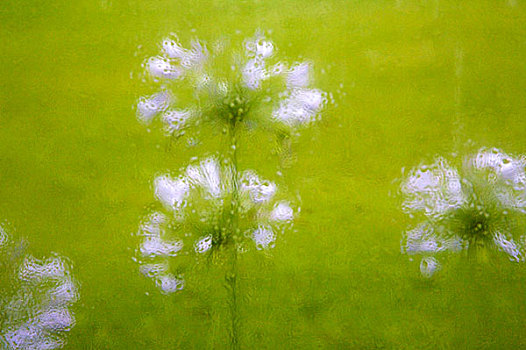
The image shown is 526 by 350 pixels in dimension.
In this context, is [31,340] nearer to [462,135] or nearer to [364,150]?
[364,150]

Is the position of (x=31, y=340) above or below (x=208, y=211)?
below

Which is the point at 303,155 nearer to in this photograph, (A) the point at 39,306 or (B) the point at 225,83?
(B) the point at 225,83

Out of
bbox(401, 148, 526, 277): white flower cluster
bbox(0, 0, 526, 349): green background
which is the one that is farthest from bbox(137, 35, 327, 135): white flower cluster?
bbox(401, 148, 526, 277): white flower cluster

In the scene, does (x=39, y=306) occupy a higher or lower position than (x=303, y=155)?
lower

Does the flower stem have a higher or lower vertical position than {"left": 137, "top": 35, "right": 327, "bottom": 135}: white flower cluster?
lower

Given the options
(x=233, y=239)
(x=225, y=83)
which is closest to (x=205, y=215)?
(x=233, y=239)

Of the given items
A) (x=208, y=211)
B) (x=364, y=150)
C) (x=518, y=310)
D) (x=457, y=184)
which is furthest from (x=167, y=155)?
(x=518, y=310)

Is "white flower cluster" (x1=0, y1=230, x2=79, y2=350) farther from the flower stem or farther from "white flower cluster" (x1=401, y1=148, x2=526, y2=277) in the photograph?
"white flower cluster" (x1=401, y1=148, x2=526, y2=277)
